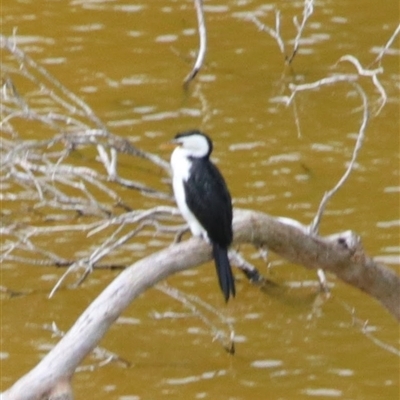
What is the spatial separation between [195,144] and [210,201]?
0.32m

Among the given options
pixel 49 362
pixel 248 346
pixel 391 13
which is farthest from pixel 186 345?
pixel 391 13

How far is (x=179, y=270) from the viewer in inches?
180

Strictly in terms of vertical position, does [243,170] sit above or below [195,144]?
below

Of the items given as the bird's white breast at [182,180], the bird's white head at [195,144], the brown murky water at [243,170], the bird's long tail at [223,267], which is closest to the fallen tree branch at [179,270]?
the bird's long tail at [223,267]

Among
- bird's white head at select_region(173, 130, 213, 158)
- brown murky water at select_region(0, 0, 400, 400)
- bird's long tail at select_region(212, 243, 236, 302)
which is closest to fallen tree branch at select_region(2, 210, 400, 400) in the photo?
bird's long tail at select_region(212, 243, 236, 302)

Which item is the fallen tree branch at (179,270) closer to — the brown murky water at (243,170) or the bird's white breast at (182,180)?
the bird's white breast at (182,180)

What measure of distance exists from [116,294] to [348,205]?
182 inches

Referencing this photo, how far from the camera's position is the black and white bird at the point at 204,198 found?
495 cm

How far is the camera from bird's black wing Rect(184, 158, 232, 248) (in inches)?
194

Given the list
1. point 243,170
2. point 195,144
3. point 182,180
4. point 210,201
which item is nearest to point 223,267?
point 210,201

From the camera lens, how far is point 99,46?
1077cm

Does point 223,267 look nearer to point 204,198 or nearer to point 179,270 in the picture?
point 204,198

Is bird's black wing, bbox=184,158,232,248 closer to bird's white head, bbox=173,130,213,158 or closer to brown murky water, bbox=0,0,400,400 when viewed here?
bird's white head, bbox=173,130,213,158

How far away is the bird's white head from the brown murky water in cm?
192
